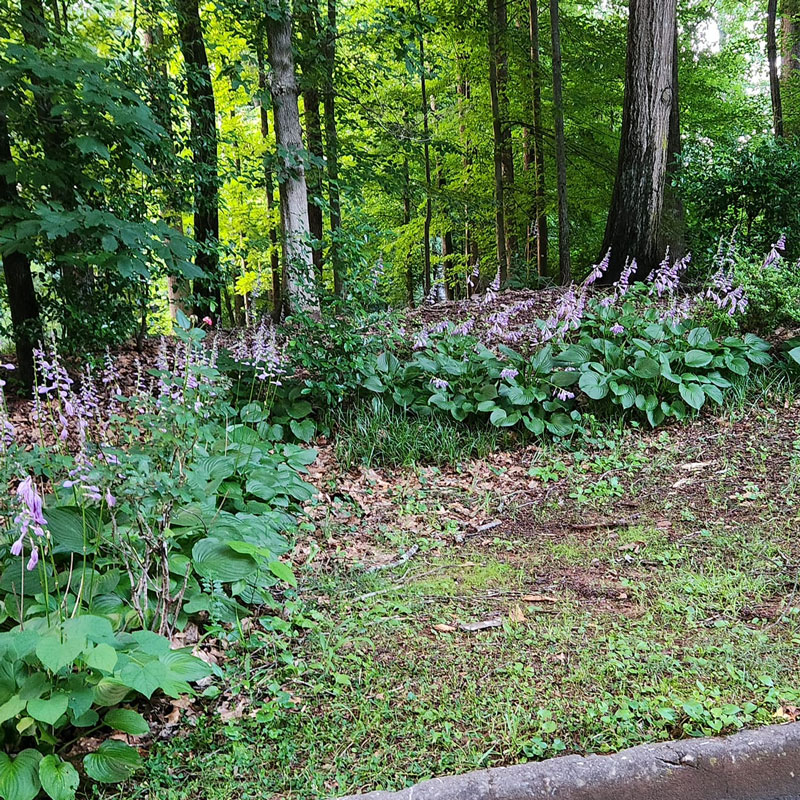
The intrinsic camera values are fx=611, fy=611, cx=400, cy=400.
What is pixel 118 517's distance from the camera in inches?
106

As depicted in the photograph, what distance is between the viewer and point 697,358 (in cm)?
462

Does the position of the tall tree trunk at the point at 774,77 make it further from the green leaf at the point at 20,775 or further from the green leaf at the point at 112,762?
the green leaf at the point at 20,775

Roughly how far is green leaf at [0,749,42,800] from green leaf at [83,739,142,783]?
0.13m

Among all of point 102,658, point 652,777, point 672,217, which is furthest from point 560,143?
point 102,658

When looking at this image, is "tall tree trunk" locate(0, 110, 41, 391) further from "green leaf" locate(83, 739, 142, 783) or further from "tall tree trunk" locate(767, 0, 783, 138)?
"tall tree trunk" locate(767, 0, 783, 138)

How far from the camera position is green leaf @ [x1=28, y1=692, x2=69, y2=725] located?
169cm

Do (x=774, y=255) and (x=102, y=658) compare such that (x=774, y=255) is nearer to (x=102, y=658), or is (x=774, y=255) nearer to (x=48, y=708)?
(x=102, y=658)

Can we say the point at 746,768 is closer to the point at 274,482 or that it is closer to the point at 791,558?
the point at 791,558

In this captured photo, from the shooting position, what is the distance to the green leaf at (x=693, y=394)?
14.7 ft

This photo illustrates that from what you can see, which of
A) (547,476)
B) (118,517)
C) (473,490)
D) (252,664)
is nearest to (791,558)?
(547,476)

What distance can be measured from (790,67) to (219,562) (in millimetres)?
14652

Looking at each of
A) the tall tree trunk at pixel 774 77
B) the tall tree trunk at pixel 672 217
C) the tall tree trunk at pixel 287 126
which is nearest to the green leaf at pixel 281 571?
the tall tree trunk at pixel 287 126

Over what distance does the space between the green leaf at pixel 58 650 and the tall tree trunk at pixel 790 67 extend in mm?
11764

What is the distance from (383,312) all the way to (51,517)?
3243 mm
